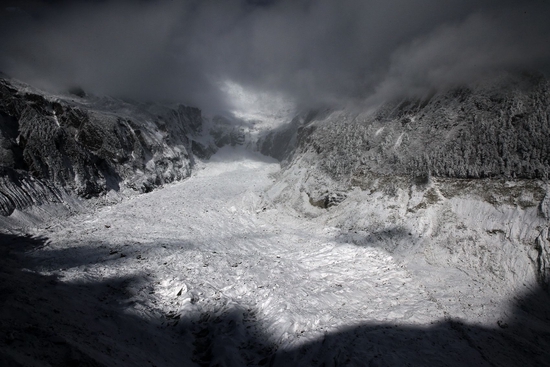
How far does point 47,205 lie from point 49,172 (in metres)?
4.49

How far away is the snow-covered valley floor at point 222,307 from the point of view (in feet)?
27.7

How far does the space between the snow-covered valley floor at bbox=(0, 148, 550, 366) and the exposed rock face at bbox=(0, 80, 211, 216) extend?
7048 mm

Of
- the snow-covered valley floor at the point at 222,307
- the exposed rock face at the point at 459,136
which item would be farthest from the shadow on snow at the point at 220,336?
the exposed rock face at the point at 459,136

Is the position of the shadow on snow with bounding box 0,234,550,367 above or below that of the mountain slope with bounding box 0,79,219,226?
below

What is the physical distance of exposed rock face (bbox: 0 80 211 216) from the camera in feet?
76.4

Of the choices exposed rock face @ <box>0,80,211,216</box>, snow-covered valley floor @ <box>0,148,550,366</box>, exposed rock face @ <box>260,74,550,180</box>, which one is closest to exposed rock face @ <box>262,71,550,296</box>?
exposed rock face @ <box>260,74,550,180</box>

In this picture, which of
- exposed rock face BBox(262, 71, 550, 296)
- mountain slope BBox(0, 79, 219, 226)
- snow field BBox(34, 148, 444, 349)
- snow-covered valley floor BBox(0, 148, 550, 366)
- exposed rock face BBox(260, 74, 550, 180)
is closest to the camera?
snow-covered valley floor BBox(0, 148, 550, 366)

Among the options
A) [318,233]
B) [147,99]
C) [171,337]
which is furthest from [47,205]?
[147,99]

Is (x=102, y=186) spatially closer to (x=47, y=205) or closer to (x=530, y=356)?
(x=47, y=205)

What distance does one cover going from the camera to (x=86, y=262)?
14609mm

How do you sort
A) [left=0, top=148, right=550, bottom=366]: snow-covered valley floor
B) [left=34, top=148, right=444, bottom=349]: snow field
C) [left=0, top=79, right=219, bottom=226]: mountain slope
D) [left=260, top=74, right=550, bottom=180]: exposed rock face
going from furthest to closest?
[left=0, top=79, right=219, bottom=226]: mountain slope → [left=260, top=74, right=550, bottom=180]: exposed rock face → [left=34, top=148, right=444, bottom=349]: snow field → [left=0, top=148, right=550, bottom=366]: snow-covered valley floor

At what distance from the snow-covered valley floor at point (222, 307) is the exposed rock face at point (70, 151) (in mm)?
7048

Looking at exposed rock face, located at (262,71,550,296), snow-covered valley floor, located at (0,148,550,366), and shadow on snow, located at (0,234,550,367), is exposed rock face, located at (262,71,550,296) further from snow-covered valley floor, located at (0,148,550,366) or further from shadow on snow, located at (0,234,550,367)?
snow-covered valley floor, located at (0,148,550,366)

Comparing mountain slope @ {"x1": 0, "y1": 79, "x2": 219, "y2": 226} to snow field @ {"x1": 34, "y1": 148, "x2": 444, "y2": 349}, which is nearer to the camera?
snow field @ {"x1": 34, "y1": 148, "x2": 444, "y2": 349}
